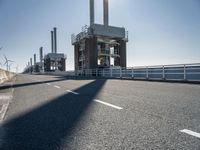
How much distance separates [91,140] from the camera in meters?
3.59

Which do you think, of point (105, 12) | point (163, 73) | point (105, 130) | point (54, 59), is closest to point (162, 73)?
point (163, 73)

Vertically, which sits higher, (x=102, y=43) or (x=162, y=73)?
(x=102, y=43)

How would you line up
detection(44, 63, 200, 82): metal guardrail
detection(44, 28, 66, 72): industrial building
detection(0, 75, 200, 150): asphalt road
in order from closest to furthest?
1. detection(0, 75, 200, 150): asphalt road
2. detection(44, 63, 200, 82): metal guardrail
3. detection(44, 28, 66, 72): industrial building

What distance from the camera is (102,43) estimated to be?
48.9 m

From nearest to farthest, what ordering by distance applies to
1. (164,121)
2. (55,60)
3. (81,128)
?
(81,128) < (164,121) < (55,60)

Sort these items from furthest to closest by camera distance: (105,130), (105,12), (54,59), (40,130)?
(54,59) < (105,12) < (40,130) < (105,130)

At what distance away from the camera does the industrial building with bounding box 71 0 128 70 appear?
45.8 metres

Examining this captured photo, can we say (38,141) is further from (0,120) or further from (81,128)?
(0,120)

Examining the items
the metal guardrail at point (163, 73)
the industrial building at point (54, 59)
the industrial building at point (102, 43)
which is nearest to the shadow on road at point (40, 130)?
the metal guardrail at point (163, 73)

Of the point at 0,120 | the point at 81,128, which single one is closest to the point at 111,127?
the point at 81,128

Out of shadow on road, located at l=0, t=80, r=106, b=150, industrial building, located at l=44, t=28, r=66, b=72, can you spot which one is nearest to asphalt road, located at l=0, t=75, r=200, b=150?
shadow on road, located at l=0, t=80, r=106, b=150

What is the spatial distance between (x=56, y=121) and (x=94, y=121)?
82 centimetres

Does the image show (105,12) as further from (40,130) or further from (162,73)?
(40,130)

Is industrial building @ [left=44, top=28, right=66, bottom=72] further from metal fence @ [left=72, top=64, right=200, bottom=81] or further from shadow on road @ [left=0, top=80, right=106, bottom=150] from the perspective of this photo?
shadow on road @ [left=0, top=80, right=106, bottom=150]
